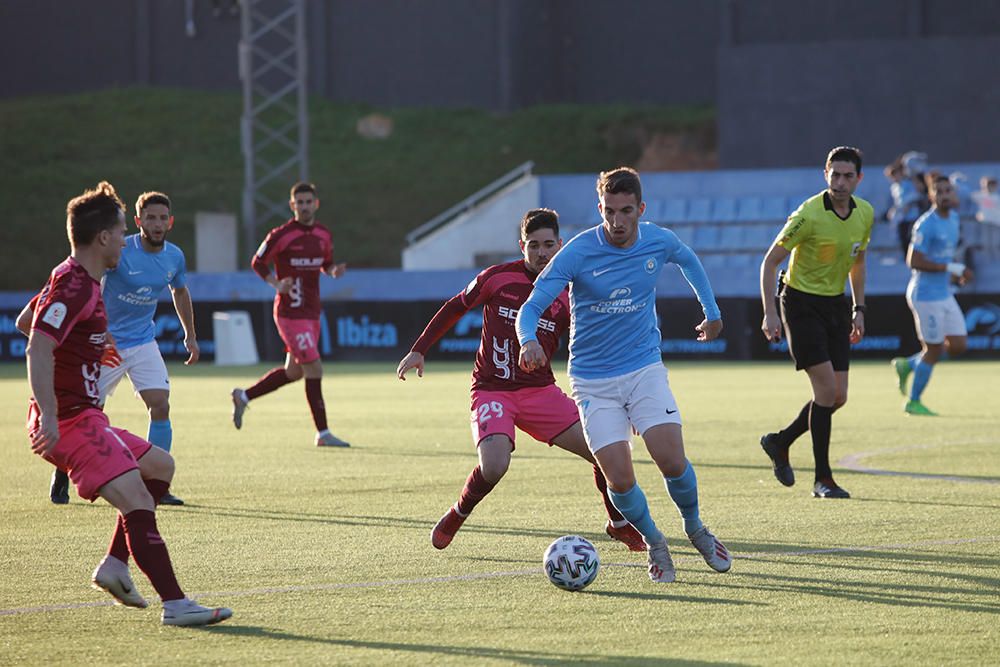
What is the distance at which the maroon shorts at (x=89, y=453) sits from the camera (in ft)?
21.1

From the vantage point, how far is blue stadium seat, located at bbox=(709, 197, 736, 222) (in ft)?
113

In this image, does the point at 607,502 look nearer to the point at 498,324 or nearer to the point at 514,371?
the point at 514,371

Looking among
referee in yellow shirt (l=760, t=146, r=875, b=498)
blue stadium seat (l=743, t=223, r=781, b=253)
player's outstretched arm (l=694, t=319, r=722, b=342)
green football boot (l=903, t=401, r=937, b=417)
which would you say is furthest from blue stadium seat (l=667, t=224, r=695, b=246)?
player's outstretched arm (l=694, t=319, r=722, b=342)

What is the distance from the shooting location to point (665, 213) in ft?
115

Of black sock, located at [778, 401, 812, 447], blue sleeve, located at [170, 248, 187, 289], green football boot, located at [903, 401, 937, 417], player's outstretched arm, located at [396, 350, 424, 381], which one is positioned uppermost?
blue sleeve, located at [170, 248, 187, 289]

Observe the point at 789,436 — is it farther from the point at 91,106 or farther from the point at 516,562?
the point at 91,106

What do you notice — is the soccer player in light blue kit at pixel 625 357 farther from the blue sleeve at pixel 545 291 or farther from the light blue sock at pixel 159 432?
the light blue sock at pixel 159 432

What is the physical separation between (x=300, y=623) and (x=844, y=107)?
106 ft

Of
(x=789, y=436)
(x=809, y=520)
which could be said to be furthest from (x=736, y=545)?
(x=789, y=436)

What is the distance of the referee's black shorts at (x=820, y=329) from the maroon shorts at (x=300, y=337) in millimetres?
5281

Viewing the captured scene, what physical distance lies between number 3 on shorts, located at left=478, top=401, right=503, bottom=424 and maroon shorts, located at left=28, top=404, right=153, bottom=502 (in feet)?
6.89

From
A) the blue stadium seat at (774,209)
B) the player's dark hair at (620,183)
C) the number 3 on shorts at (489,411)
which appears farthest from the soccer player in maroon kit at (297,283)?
the blue stadium seat at (774,209)

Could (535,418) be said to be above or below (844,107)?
below

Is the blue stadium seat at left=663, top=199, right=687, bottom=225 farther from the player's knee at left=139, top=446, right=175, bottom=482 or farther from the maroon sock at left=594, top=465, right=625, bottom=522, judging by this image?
the player's knee at left=139, top=446, right=175, bottom=482
